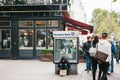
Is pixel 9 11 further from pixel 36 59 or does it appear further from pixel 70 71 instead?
pixel 70 71

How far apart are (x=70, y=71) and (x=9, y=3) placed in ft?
48.7

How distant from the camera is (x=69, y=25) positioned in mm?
33281

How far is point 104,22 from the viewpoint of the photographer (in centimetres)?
10688

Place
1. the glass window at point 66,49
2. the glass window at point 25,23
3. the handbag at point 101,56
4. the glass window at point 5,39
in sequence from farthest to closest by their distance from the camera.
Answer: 1. the glass window at point 5,39
2. the glass window at point 25,23
3. the glass window at point 66,49
4. the handbag at point 101,56

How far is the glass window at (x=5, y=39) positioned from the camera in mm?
32031

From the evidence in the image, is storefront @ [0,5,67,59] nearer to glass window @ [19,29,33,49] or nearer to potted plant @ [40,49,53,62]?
glass window @ [19,29,33,49]

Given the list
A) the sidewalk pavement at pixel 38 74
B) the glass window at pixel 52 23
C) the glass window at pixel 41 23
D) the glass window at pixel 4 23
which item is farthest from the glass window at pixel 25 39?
the sidewalk pavement at pixel 38 74

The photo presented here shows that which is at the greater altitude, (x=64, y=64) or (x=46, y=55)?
(x=64, y=64)

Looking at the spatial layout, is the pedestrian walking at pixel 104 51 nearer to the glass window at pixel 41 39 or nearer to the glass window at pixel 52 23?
the glass window at pixel 52 23

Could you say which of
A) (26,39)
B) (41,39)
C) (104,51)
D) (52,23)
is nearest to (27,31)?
(26,39)

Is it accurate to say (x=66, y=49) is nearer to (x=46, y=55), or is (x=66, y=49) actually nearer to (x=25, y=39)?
(x=46, y=55)

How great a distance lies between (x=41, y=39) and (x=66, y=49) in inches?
486

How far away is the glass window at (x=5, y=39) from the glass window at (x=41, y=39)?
7.33ft

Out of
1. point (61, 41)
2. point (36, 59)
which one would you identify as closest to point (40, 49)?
point (36, 59)
